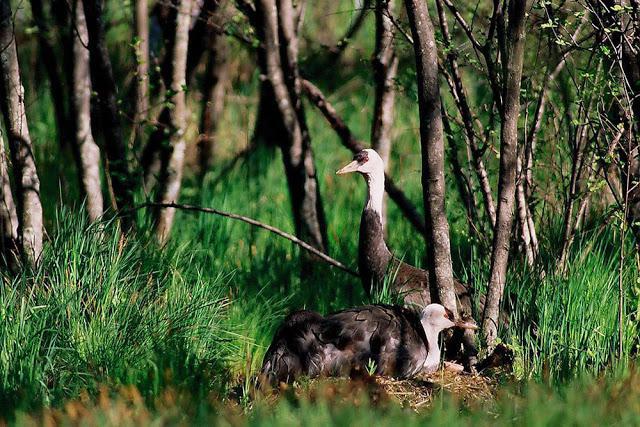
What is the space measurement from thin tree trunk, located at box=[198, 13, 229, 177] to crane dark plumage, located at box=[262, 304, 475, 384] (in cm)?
439

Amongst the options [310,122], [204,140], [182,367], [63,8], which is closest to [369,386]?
[182,367]

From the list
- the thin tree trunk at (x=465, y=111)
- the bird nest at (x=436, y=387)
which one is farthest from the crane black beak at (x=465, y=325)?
the thin tree trunk at (x=465, y=111)

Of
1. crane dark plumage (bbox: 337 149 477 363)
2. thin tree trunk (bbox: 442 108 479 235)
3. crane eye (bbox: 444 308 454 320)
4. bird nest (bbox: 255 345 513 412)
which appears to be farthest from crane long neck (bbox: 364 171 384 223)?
bird nest (bbox: 255 345 513 412)

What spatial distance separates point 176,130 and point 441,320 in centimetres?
289

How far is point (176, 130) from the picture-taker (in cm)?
791

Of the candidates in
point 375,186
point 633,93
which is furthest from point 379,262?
point 633,93

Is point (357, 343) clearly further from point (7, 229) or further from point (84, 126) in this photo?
point (84, 126)

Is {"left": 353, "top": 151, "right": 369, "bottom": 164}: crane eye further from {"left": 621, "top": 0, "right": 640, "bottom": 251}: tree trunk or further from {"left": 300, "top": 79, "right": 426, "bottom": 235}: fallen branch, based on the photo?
{"left": 621, "top": 0, "right": 640, "bottom": 251}: tree trunk

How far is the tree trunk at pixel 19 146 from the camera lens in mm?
6141

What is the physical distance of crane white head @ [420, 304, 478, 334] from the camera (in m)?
5.86

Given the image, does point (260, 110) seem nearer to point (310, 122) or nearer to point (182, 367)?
point (310, 122)

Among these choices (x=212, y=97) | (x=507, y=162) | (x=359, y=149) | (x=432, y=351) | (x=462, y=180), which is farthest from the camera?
(x=212, y=97)

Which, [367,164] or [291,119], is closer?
[367,164]

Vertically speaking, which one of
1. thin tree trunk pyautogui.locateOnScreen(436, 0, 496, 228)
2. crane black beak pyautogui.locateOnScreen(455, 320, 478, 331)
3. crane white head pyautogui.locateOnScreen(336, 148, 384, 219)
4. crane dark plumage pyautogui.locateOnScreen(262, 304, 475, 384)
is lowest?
crane dark plumage pyautogui.locateOnScreen(262, 304, 475, 384)
